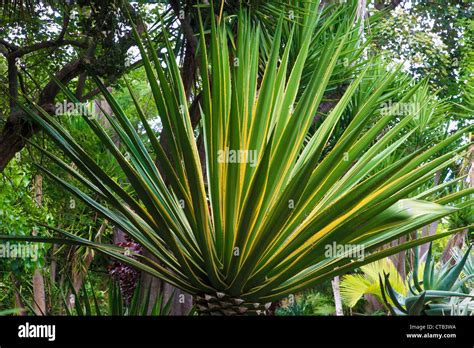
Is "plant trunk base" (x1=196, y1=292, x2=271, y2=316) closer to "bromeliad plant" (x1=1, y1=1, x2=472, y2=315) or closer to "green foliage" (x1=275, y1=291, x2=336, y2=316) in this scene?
"bromeliad plant" (x1=1, y1=1, x2=472, y2=315)

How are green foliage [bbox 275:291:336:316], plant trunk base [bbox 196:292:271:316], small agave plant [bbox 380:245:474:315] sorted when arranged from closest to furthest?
small agave plant [bbox 380:245:474:315] → plant trunk base [bbox 196:292:271:316] → green foliage [bbox 275:291:336:316]

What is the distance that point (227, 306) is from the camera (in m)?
2.20

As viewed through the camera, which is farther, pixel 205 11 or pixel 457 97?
pixel 457 97

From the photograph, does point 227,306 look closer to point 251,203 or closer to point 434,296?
point 251,203

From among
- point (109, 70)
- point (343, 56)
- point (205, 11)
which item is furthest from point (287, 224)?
point (343, 56)

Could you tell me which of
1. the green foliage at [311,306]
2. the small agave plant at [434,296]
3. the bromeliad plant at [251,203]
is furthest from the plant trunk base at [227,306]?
the green foliage at [311,306]

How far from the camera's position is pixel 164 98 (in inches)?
85.9

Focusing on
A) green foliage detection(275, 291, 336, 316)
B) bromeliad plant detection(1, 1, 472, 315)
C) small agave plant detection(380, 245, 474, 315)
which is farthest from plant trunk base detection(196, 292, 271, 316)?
green foliage detection(275, 291, 336, 316)

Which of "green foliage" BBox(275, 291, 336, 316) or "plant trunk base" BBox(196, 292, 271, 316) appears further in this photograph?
"green foliage" BBox(275, 291, 336, 316)

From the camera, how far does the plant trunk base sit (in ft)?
7.22

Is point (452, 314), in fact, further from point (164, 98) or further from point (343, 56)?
point (343, 56)
